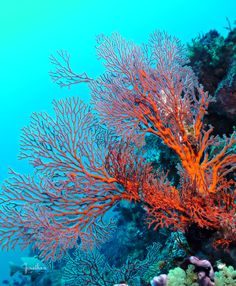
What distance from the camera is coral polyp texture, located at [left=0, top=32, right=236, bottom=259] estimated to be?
12.5ft

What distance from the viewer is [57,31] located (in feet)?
374

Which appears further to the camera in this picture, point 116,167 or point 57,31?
point 57,31

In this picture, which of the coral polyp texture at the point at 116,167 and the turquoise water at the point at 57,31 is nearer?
the coral polyp texture at the point at 116,167

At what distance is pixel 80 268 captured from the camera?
19.6 ft

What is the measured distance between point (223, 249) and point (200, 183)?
0.97m

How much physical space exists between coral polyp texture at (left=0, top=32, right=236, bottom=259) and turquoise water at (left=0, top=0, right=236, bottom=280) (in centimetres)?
9795

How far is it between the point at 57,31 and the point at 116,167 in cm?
12114

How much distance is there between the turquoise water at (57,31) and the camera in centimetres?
10325

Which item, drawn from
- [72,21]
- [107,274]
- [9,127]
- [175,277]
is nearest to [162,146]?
[107,274]

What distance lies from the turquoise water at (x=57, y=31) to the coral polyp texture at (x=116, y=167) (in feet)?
321

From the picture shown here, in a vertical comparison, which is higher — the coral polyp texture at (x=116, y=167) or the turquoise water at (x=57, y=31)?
the turquoise water at (x=57, y=31)

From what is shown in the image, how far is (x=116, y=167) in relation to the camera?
3982mm

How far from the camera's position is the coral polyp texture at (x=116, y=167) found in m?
3.80

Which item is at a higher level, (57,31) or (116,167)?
(57,31)
